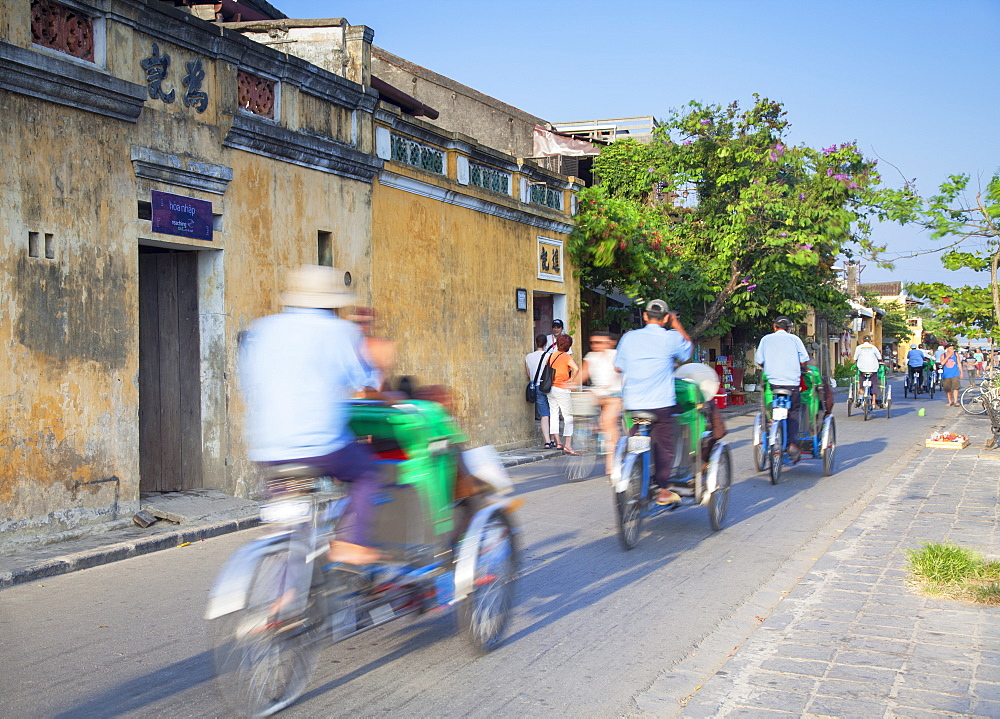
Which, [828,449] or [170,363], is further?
[828,449]

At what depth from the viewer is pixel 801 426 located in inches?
420

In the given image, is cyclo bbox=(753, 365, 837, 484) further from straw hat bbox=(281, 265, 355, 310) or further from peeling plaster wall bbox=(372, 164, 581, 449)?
straw hat bbox=(281, 265, 355, 310)

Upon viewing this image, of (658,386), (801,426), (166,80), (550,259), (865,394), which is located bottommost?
(865,394)

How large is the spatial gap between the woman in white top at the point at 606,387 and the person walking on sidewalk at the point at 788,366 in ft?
5.63

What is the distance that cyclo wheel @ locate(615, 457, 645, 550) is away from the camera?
22.1 ft

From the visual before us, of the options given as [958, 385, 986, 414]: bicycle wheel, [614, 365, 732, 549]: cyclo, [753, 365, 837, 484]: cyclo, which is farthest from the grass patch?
[958, 385, 986, 414]: bicycle wheel

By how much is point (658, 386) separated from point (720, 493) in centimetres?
140

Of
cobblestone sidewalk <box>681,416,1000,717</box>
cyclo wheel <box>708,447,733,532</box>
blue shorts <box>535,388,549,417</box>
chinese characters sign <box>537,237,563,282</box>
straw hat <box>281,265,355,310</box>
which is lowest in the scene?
cobblestone sidewalk <box>681,416,1000,717</box>

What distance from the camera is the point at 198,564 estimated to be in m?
6.98

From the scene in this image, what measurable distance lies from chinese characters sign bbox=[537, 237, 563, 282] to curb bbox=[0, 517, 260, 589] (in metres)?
9.07

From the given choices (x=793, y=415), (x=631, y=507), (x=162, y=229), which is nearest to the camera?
(x=631, y=507)

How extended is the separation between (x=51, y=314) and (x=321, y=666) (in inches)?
184

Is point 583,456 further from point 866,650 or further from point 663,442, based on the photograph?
point 866,650

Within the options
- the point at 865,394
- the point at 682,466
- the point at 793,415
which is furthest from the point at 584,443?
the point at 865,394
